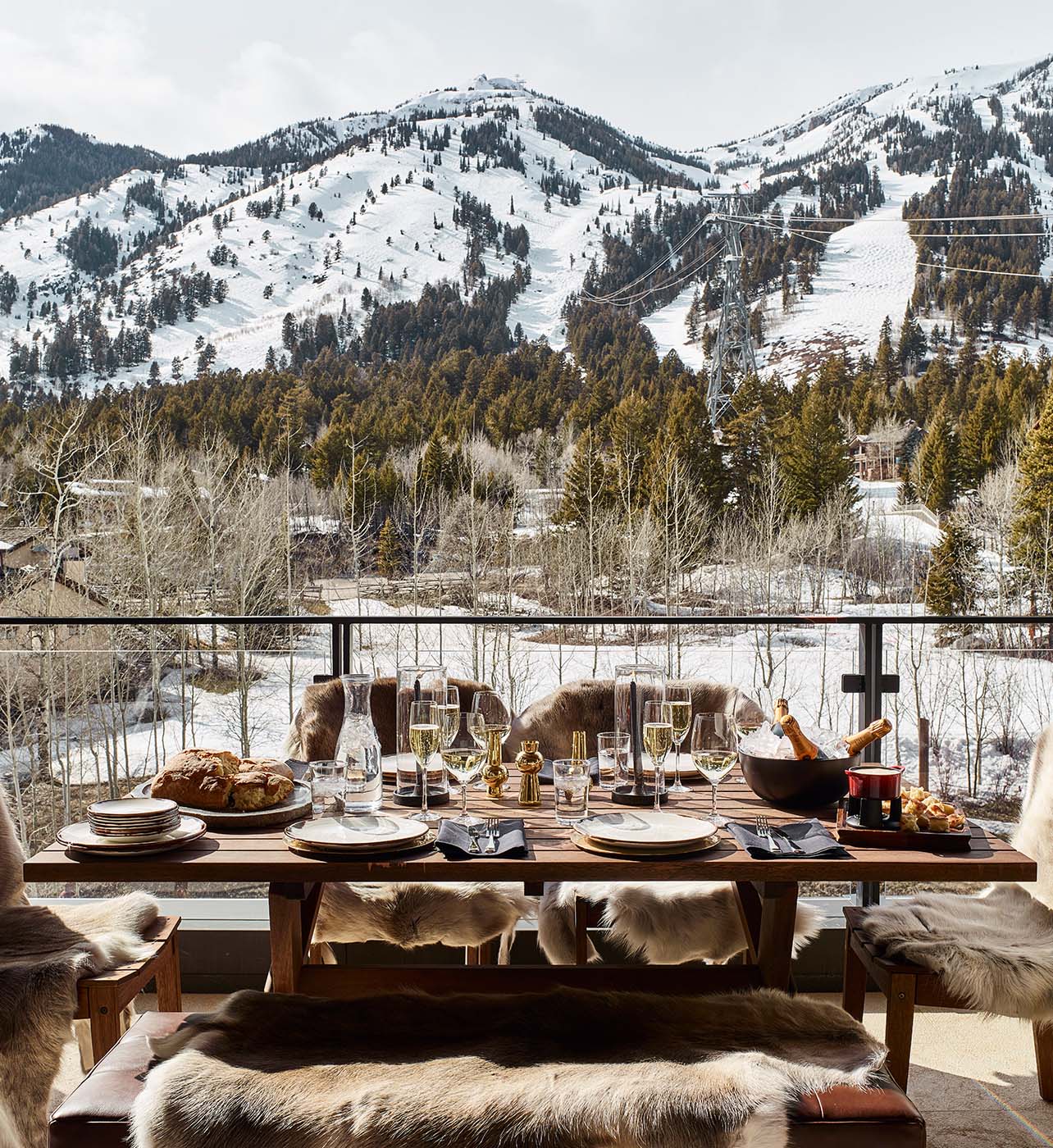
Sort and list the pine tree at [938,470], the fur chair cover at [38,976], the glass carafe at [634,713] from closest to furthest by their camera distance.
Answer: the fur chair cover at [38,976] → the glass carafe at [634,713] → the pine tree at [938,470]

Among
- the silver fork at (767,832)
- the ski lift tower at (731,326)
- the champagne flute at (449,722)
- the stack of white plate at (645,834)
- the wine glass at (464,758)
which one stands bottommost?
the silver fork at (767,832)

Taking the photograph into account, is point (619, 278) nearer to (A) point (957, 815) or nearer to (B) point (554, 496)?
(B) point (554, 496)

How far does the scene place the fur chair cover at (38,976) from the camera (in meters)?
1.61

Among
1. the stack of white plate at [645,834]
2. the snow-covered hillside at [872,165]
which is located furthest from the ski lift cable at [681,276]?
the stack of white plate at [645,834]

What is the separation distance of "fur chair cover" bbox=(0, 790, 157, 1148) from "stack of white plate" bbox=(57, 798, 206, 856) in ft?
0.86

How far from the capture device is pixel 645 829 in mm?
1611

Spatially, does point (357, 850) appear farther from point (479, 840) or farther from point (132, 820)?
point (132, 820)

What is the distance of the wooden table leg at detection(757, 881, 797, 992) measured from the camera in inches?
74.6

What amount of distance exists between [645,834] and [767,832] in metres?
0.21

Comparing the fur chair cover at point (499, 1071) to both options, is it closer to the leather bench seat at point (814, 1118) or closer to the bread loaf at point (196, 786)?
the leather bench seat at point (814, 1118)

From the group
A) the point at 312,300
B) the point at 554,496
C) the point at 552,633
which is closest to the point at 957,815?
the point at 552,633

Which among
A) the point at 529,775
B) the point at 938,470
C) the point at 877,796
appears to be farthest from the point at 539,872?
the point at 938,470

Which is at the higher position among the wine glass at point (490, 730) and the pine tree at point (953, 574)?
the wine glass at point (490, 730)

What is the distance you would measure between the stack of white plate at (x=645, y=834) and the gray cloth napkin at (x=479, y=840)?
10 cm
